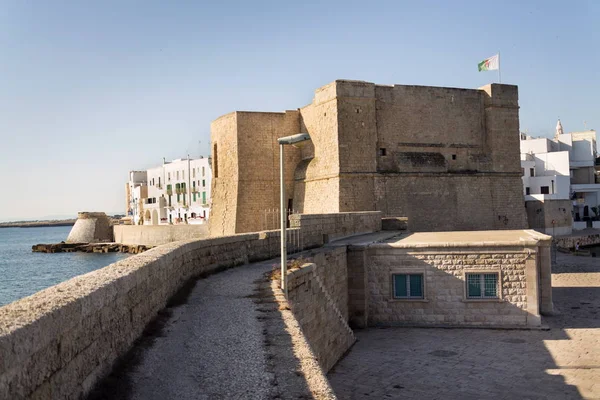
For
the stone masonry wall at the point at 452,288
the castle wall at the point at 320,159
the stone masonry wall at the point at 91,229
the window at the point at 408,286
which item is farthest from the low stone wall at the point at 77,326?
the stone masonry wall at the point at 91,229

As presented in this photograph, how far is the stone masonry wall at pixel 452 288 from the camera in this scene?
14281 mm

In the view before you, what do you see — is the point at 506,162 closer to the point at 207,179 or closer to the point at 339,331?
the point at 339,331

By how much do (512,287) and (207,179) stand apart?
48.4 m

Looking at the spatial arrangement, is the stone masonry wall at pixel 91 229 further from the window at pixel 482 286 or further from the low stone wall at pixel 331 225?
the window at pixel 482 286

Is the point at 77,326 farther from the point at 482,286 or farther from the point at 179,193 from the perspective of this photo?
the point at 179,193

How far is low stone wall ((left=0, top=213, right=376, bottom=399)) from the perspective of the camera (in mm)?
3348

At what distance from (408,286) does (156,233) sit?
137ft

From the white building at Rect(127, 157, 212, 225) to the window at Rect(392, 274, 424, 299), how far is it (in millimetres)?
43212

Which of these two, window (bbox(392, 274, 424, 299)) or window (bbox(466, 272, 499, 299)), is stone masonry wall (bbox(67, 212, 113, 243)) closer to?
window (bbox(392, 274, 424, 299))

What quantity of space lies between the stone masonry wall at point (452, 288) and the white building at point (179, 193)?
141 feet

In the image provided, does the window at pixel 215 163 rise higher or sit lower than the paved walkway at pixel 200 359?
higher

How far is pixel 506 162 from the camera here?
1037 inches

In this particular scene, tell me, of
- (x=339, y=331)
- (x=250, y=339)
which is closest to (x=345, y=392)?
(x=339, y=331)

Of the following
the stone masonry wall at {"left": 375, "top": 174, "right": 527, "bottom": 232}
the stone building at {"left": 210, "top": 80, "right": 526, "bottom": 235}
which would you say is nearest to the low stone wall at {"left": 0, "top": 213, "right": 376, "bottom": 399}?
the stone building at {"left": 210, "top": 80, "right": 526, "bottom": 235}
